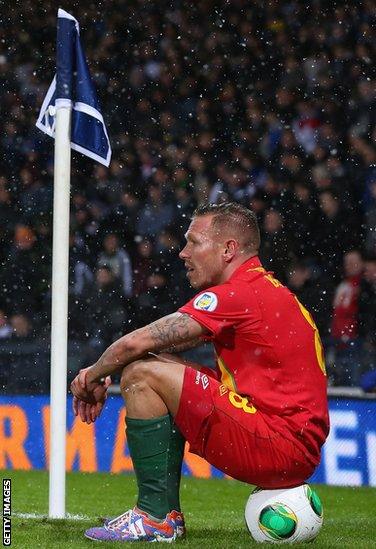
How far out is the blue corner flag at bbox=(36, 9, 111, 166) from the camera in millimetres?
4828

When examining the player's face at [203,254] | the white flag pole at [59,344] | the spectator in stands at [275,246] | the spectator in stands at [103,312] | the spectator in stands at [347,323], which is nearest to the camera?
the player's face at [203,254]

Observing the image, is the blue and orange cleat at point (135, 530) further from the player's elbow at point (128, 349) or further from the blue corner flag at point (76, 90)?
the blue corner flag at point (76, 90)

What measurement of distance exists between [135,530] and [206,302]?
91cm

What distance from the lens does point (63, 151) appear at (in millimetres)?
4766

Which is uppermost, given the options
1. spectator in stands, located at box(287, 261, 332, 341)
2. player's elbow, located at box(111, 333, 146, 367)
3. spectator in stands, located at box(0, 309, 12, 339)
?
spectator in stands, located at box(287, 261, 332, 341)

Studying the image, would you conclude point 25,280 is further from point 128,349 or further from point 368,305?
point 128,349

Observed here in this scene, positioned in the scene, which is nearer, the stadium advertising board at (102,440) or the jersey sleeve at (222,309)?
the jersey sleeve at (222,309)

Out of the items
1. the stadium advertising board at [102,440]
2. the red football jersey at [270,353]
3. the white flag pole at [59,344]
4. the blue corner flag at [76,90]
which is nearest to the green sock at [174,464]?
the red football jersey at [270,353]

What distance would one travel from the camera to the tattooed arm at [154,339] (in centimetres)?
411

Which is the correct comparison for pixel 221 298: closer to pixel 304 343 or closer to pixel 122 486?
pixel 304 343

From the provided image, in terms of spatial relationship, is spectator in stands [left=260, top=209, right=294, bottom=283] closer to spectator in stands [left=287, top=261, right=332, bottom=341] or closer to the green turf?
spectator in stands [left=287, top=261, right=332, bottom=341]

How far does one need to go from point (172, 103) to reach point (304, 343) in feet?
21.8

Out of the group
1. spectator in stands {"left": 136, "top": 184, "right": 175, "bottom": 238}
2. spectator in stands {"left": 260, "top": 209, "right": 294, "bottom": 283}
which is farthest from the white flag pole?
spectator in stands {"left": 136, "top": 184, "right": 175, "bottom": 238}

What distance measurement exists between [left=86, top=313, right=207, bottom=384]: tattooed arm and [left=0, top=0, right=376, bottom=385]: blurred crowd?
4258 millimetres
